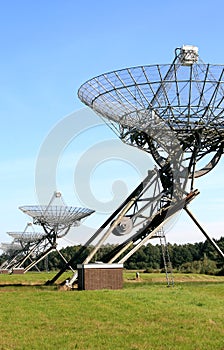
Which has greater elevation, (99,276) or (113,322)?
(99,276)

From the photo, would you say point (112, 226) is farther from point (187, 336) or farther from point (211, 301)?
point (187, 336)

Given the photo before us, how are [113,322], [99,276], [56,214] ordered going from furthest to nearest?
[56,214]
[99,276]
[113,322]

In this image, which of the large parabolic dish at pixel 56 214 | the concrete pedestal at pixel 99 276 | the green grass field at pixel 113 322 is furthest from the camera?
the large parabolic dish at pixel 56 214

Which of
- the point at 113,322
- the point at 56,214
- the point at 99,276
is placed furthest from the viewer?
the point at 56,214

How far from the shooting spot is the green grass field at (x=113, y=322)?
12188 millimetres

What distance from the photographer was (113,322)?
15.4m

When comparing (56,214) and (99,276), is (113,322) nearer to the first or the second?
(99,276)

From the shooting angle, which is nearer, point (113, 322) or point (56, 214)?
Answer: point (113, 322)

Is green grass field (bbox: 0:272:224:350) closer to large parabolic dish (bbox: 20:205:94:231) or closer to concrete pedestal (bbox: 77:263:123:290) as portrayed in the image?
concrete pedestal (bbox: 77:263:123:290)

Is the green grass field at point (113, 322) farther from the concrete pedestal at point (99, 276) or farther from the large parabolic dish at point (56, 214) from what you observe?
the large parabolic dish at point (56, 214)

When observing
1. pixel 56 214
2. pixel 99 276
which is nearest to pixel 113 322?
pixel 99 276

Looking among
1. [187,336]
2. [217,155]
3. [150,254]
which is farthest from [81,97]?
[150,254]

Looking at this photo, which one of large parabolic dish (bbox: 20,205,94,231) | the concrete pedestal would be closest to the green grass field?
the concrete pedestal

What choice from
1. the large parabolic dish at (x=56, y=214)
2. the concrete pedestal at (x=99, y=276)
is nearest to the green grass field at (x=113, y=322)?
the concrete pedestal at (x=99, y=276)
